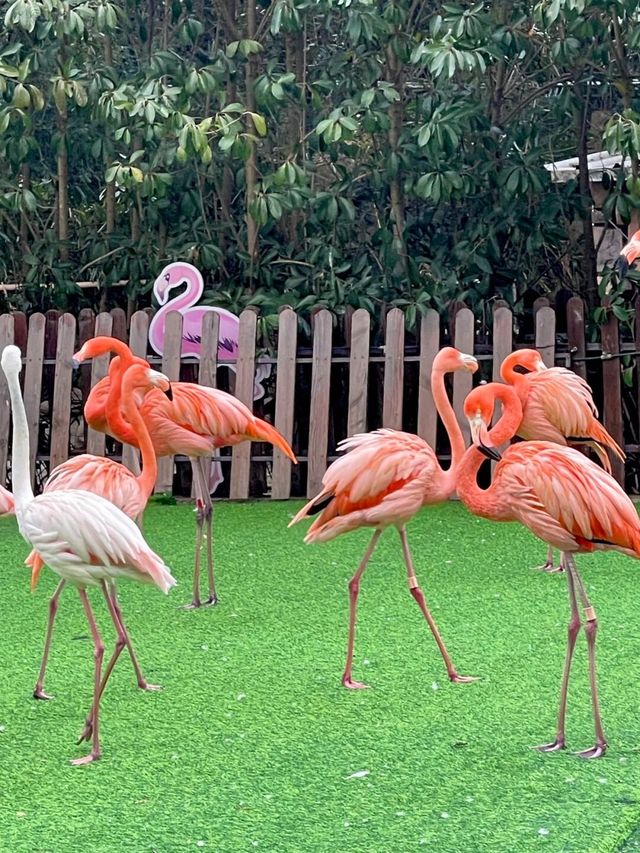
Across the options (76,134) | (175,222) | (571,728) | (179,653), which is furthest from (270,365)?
(571,728)

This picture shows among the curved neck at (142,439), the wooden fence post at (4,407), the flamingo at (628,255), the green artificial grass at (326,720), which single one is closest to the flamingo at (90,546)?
the green artificial grass at (326,720)

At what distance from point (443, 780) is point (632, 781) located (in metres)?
0.54

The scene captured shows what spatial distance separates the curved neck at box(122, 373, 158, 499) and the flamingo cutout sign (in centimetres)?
350

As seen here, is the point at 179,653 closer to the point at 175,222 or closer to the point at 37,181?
the point at 175,222

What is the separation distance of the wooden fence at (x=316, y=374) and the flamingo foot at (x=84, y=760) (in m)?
4.95

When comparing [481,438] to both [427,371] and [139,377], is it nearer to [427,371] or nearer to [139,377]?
[139,377]

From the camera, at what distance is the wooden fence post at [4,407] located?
8.91 metres

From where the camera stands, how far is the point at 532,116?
9531 mm

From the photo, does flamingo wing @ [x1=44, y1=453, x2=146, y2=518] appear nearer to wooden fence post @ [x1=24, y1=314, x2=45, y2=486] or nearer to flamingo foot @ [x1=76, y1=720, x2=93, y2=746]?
flamingo foot @ [x1=76, y1=720, x2=93, y2=746]

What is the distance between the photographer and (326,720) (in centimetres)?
407

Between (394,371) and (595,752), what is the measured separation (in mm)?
5129

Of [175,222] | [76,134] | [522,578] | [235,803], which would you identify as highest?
[76,134]

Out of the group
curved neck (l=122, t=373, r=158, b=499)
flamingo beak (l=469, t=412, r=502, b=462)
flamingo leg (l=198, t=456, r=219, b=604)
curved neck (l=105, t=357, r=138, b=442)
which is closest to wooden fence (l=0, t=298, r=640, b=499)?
flamingo leg (l=198, t=456, r=219, b=604)

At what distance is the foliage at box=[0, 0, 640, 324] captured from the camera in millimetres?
8352
